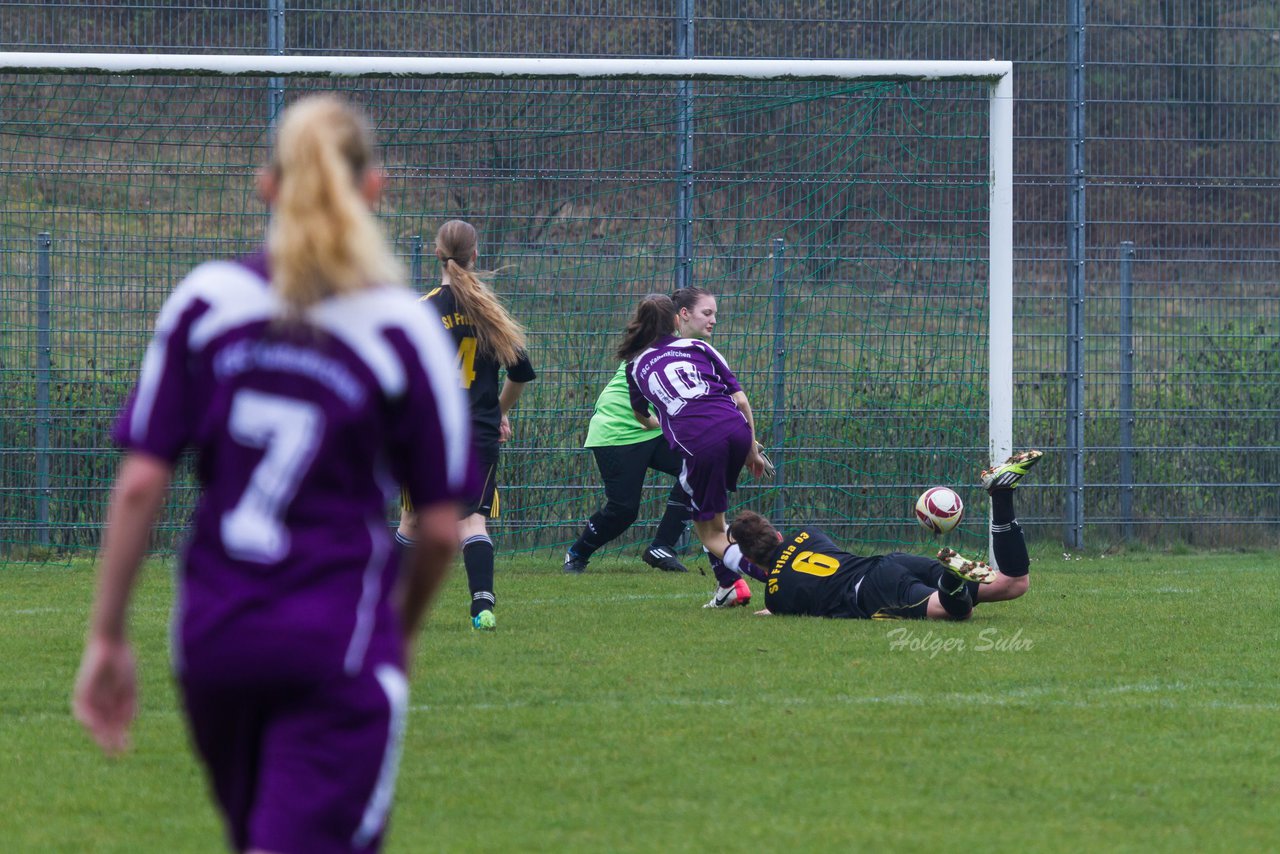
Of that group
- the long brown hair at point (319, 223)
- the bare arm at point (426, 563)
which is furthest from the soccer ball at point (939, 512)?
the long brown hair at point (319, 223)

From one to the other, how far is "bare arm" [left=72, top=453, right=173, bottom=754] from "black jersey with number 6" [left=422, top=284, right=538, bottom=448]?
4963mm

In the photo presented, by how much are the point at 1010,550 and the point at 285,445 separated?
20.4ft

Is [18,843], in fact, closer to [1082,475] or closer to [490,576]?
[490,576]

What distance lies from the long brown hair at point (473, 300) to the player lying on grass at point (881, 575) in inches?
61.5

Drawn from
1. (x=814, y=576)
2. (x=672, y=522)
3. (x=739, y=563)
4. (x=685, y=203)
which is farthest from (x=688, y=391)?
(x=685, y=203)

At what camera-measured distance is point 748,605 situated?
8992mm

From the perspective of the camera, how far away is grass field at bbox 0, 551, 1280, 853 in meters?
4.30

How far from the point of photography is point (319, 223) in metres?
2.36

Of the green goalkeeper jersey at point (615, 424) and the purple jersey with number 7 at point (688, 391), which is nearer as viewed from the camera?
the purple jersey with number 7 at point (688, 391)

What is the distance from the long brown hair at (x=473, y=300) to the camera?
7.43 m

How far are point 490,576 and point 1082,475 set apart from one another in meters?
5.93

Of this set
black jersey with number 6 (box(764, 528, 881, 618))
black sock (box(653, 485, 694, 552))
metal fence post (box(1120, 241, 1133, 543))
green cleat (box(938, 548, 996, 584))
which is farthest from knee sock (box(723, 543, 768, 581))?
metal fence post (box(1120, 241, 1133, 543))

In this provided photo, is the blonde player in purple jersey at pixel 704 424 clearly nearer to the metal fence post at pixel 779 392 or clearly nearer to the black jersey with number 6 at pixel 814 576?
the black jersey with number 6 at pixel 814 576

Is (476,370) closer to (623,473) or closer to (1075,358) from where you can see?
(623,473)
